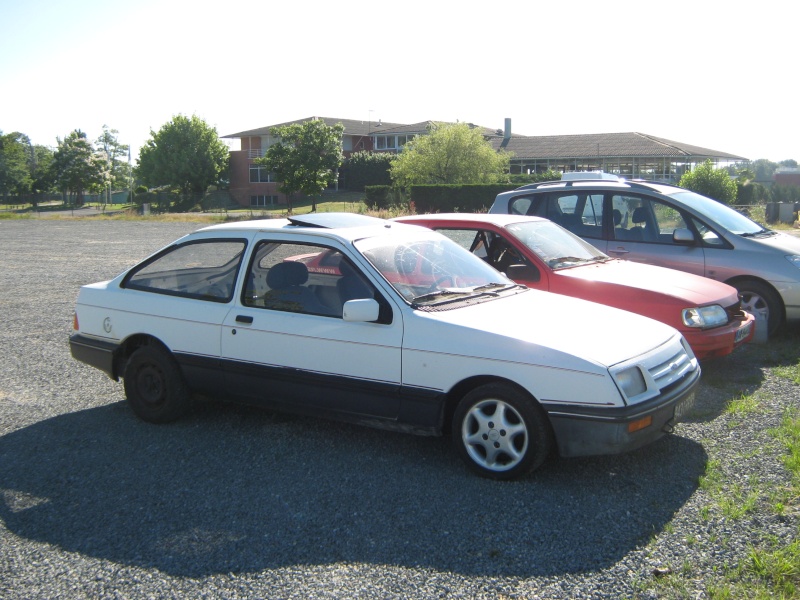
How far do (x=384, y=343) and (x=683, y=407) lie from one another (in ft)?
6.36

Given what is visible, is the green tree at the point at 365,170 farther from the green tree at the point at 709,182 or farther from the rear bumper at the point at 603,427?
the rear bumper at the point at 603,427

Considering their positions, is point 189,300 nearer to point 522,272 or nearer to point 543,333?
point 543,333

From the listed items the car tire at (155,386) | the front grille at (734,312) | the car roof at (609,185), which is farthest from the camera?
the car roof at (609,185)

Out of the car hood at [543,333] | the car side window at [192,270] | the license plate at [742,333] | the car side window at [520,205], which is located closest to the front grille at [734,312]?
the license plate at [742,333]

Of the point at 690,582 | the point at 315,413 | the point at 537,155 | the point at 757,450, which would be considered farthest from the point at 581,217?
the point at 537,155

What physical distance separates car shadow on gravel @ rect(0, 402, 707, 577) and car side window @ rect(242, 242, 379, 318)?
0.99m

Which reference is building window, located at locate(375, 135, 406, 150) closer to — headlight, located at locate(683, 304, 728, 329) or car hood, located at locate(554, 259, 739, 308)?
car hood, located at locate(554, 259, 739, 308)

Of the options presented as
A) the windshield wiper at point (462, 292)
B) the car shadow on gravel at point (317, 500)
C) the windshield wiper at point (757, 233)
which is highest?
the windshield wiper at point (757, 233)

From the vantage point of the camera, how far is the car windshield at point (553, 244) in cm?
738

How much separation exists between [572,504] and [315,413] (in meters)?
1.88

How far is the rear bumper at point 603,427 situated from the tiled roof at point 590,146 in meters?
60.0

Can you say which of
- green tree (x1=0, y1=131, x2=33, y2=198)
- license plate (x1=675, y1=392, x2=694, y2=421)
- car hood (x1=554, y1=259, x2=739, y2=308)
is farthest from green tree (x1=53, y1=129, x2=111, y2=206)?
license plate (x1=675, y1=392, x2=694, y2=421)

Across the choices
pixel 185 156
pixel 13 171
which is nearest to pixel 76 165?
pixel 13 171

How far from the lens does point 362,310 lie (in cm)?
490
